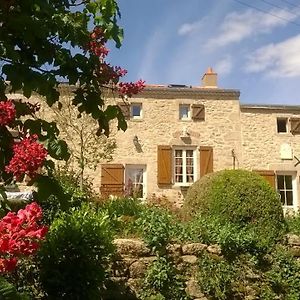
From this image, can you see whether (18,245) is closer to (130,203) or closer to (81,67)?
(81,67)

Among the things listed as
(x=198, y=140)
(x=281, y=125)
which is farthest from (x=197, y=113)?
(x=281, y=125)

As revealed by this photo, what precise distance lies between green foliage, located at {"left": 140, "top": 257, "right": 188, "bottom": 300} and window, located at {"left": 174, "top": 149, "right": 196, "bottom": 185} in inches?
451

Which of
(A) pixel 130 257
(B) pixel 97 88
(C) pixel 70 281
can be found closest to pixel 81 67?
(B) pixel 97 88

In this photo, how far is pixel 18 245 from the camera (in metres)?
2.42

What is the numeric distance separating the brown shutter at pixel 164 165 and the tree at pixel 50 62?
1591cm

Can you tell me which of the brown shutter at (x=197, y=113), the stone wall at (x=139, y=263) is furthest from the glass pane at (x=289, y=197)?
the stone wall at (x=139, y=263)

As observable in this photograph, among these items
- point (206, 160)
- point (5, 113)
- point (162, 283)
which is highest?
point (206, 160)

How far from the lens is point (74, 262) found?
6.70m

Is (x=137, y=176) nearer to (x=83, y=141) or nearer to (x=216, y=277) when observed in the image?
(x=83, y=141)

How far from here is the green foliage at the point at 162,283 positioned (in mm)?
7852

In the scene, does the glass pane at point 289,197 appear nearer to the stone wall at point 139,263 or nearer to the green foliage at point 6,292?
the stone wall at point 139,263

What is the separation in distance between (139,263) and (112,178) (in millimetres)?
10733

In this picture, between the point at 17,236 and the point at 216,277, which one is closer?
the point at 17,236

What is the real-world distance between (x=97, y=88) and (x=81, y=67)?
15cm
